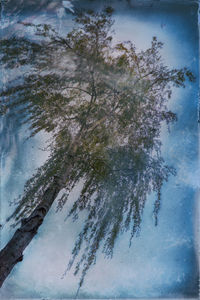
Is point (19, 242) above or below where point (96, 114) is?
A: below

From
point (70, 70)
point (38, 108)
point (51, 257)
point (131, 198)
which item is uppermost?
point (70, 70)

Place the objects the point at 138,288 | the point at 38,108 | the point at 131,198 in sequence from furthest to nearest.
Answer: 1. the point at 38,108
2. the point at 131,198
3. the point at 138,288

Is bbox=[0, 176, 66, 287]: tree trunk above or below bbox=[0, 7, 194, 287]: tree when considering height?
below

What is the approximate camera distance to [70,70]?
2086 millimetres

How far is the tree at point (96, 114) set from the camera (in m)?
1.95

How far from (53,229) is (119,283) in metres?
0.73

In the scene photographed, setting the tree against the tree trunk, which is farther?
the tree

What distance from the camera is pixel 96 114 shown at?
6.82ft

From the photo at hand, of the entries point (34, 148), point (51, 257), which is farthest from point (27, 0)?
point (51, 257)

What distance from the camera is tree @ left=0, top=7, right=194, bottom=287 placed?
1.95 meters

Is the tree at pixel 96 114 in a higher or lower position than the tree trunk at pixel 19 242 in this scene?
higher

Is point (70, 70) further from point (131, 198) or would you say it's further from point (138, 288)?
point (138, 288)

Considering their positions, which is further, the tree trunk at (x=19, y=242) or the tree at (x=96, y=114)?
the tree at (x=96, y=114)

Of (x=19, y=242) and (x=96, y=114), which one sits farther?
(x=96, y=114)
